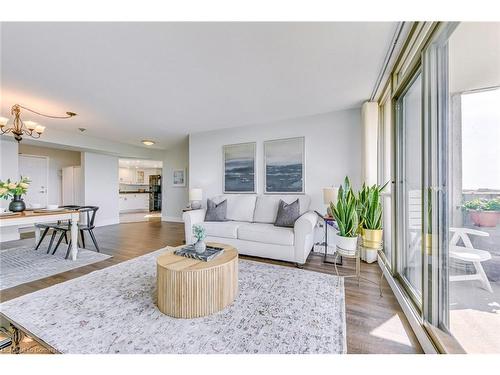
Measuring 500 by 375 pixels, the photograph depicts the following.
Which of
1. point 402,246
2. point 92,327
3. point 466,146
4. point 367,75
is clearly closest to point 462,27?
point 466,146

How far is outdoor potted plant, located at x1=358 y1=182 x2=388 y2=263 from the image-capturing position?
2.15 m

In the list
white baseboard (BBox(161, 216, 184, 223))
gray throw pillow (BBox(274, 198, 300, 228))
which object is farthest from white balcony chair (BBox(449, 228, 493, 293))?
white baseboard (BBox(161, 216, 184, 223))

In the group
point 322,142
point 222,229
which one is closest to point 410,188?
point 322,142

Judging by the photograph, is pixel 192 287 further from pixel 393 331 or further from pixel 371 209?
pixel 371 209

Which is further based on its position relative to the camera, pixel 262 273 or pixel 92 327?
pixel 262 273

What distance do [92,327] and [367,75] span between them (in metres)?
3.57

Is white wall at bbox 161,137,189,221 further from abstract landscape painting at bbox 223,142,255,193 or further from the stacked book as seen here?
the stacked book

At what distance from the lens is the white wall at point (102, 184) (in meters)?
5.73

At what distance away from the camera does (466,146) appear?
4.04ft

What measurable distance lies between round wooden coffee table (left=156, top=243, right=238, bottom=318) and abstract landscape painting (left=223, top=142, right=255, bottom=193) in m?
2.65

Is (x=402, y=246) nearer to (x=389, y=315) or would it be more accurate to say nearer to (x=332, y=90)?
(x=389, y=315)

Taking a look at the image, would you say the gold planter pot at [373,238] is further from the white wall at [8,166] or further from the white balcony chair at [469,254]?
the white wall at [8,166]

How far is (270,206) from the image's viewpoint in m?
3.68

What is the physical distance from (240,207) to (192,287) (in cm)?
230
